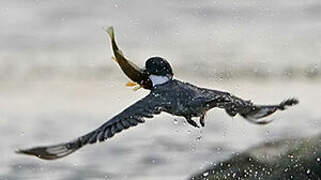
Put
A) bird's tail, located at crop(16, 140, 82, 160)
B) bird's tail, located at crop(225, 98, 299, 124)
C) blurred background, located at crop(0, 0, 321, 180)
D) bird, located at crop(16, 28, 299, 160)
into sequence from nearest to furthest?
1. bird's tail, located at crop(16, 140, 82, 160)
2. bird, located at crop(16, 28, 299, 160)
3. bird's tail, located at crop(225, 98, 299, 124)
4. blurred background, located at crop(0, 0, 321, 180)

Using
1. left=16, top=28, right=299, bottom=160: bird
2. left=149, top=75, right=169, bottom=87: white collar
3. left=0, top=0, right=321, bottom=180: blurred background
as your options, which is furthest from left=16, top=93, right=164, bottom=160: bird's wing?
left=0, top=0, right=321, bottom=180: blurred background

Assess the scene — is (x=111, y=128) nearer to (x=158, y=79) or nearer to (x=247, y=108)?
(x=158, y=79)

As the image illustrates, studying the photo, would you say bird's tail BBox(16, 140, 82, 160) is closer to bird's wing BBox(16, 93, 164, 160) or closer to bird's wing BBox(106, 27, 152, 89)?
bird's wing BBox(16, 93, 164, 160)

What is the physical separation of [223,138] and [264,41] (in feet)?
9.31

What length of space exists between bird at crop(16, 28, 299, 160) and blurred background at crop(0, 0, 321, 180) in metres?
2.47

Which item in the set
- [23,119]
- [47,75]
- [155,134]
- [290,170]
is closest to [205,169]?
[290,170]

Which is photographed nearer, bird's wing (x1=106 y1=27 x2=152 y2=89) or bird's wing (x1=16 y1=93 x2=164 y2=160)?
bird's wing (x1=16 y1=93 x2=164 y2=160)

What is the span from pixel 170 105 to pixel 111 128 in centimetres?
41

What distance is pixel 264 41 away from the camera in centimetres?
1167

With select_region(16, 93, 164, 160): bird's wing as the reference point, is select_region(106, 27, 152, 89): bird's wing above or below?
above

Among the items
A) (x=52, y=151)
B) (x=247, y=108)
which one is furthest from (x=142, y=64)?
(x=52, y=151)

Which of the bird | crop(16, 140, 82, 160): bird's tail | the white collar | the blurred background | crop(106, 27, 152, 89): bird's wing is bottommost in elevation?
crop(16, 140, 82, 160): bird's tail

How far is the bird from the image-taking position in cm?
516

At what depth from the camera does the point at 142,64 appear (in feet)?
33.3
